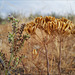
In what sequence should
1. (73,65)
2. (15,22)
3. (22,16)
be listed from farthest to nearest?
(22,16), (73,65), (15,22)

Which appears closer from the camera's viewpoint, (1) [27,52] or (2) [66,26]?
(2) [66,26]

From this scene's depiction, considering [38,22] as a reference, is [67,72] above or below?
below

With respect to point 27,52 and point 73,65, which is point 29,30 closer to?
point 27,52

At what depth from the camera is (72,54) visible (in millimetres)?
2324

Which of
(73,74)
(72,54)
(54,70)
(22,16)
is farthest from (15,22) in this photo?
(22,16)

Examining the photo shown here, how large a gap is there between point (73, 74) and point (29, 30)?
112 cm

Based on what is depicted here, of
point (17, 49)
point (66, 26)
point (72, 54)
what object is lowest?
point (72, 54)

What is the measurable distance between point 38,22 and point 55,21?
0.21 m

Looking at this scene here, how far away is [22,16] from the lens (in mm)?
4055

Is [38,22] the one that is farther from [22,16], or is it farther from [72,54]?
[22,16]

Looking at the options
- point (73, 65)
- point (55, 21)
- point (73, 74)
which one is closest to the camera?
point (55, 21)

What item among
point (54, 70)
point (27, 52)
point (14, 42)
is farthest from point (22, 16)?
point (14, 42)

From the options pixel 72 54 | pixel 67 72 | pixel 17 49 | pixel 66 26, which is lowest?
pixel 67 72

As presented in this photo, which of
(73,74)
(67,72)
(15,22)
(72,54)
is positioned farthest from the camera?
(72,54)
